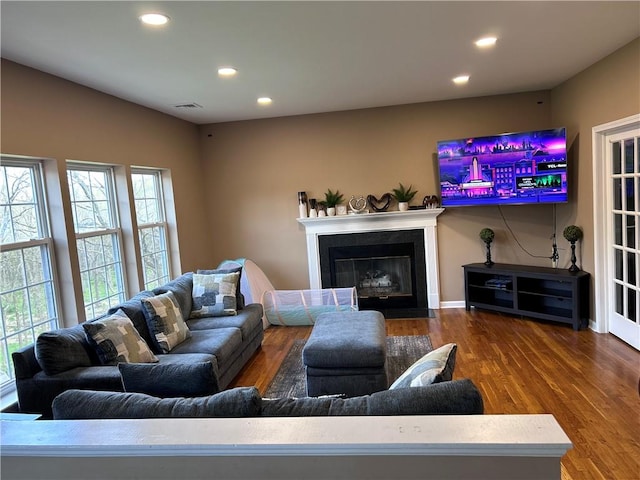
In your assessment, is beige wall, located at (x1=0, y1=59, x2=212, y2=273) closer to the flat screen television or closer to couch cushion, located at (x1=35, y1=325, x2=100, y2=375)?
couch cushion, located at (x1=35, y1=325, x2=100, y2=375)

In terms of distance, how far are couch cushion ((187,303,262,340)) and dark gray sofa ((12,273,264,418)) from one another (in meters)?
0.18

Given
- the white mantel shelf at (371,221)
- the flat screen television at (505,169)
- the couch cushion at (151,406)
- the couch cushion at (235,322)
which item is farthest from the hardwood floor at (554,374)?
the couch cushion at (151,406)

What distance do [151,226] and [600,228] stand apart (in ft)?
15.0

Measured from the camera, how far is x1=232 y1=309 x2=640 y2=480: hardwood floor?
7.92ft

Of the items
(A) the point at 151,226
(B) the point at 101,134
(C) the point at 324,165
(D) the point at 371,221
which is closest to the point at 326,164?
(C) the point at 324,165

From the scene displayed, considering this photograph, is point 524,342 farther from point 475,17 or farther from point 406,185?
point 475,17

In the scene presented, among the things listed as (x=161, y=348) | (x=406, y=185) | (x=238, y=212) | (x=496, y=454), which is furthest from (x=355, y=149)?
(x=496, y=454)

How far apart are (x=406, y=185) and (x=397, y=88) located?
139 centimetres

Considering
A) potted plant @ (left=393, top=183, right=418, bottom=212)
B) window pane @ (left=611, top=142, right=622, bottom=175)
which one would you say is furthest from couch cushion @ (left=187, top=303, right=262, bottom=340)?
window pane @ (left=611, top=142, right=622, bottom=175)

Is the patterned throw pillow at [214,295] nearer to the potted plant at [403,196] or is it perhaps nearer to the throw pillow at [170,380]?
the throw pillow at [170,380]

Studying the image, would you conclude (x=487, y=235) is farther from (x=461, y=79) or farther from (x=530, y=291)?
(x=461, y=79)

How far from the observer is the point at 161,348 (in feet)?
10.8

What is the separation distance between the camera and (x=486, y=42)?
3.17m

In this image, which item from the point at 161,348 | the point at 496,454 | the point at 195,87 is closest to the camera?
the point at 496,454
